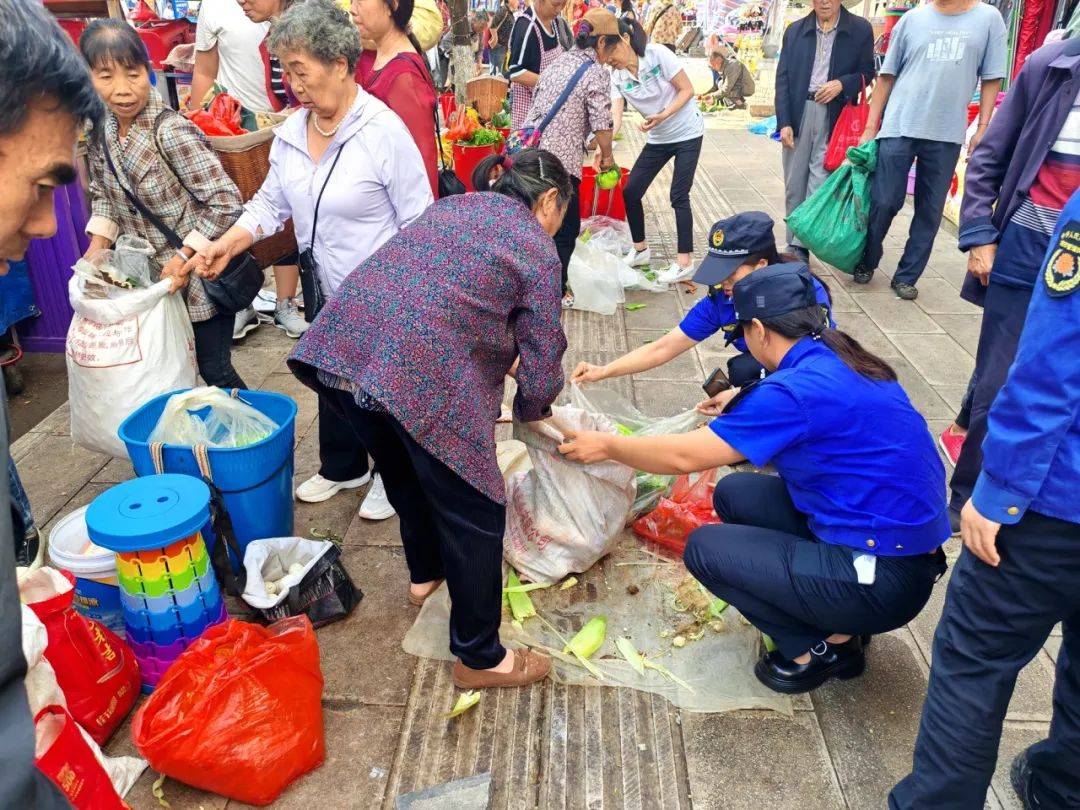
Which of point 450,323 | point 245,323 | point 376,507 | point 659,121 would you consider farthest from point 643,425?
point 659,121

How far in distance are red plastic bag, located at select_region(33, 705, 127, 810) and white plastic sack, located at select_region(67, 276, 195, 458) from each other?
5.32 feet

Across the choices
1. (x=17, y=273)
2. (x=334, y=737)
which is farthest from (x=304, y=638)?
(x=17, y=273)

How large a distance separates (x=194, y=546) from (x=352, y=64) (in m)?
1.80

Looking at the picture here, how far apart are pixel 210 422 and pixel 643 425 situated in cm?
185

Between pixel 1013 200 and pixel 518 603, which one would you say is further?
pixel 1013 200

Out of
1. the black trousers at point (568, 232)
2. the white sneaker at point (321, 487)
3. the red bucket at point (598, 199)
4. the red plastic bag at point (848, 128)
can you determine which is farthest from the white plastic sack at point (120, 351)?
the red plastic bag at point (848, 128)

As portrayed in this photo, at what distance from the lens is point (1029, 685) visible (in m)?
→ 2.68

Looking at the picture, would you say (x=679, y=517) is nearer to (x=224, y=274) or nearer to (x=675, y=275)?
(x=224, y=274)

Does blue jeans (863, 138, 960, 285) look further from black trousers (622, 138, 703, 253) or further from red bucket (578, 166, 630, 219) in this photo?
red bucket (578, 166, 630, 219)

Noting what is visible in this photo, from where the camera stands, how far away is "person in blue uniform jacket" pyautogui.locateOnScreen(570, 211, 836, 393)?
3.06 meters

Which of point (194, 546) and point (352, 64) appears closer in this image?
point (194, 546)

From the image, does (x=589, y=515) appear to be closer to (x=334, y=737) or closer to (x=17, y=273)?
(x=334, y=737)

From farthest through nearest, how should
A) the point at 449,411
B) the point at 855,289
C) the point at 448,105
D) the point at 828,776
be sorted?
1. the point at 448,105
2. the point at 855,289
3. the point at 828,776
4. the point at 449,411

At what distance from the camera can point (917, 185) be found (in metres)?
5.83
